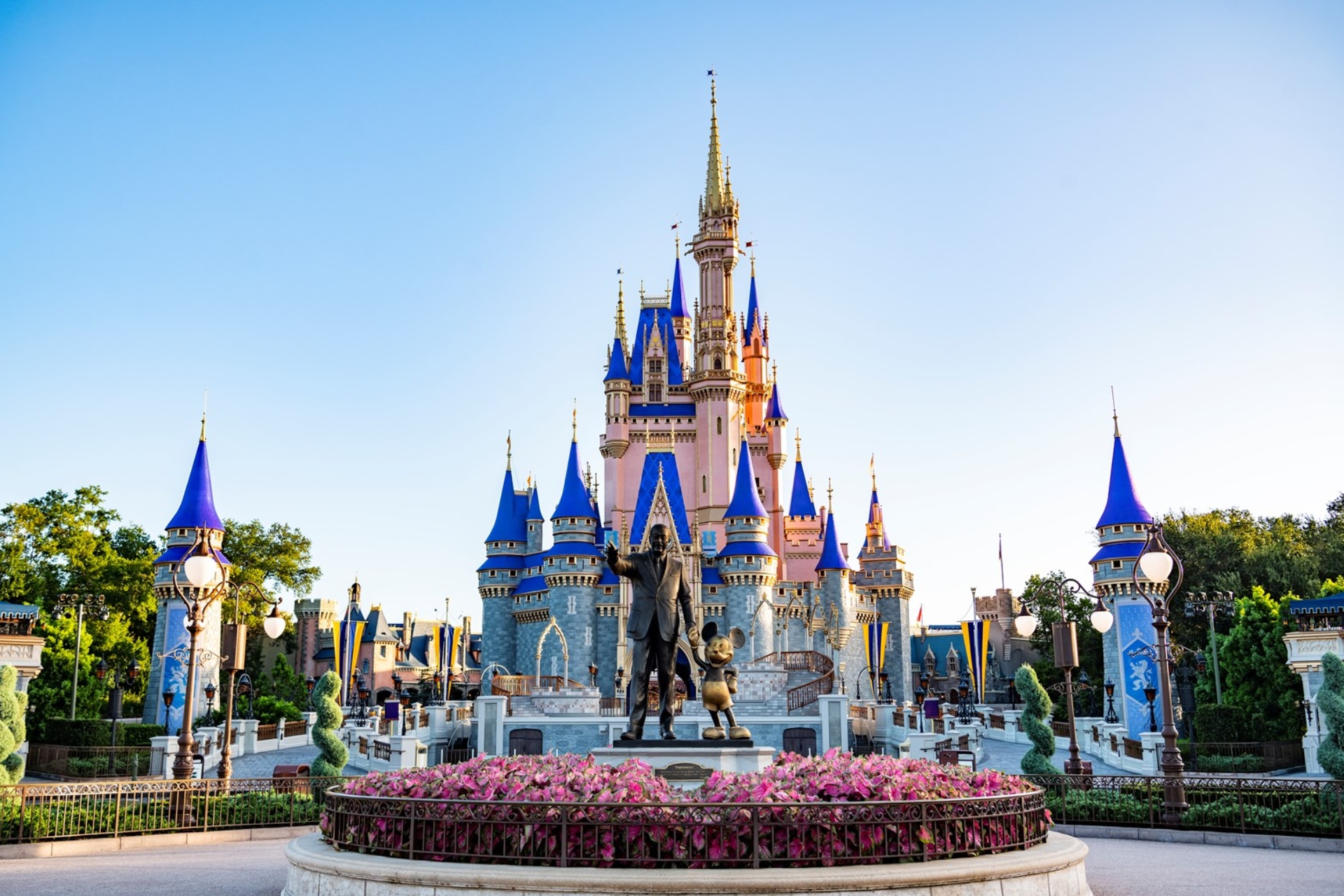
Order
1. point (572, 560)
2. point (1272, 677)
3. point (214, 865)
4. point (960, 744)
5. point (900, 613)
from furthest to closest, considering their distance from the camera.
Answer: point (900, 613)
point (572, 560)
point (1272, 677)
point (960, 744)
point (214, 865)

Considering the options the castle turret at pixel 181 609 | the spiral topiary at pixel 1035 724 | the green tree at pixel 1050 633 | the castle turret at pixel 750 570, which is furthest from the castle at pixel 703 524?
the spiral topiary at pixel 1035 724

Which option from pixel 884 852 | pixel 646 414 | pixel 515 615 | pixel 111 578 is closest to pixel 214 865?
pixel 884 852

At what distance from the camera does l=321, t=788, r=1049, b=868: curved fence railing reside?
8.12 meters

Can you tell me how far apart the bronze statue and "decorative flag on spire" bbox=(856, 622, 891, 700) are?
4769 centimetres

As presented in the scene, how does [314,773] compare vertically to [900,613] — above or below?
below

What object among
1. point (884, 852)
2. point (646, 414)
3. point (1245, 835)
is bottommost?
point (1245, 835)

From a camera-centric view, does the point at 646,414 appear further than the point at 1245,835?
Yes

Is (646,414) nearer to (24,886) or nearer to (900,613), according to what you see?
(900,613)

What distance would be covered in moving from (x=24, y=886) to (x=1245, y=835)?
14681 millimetres

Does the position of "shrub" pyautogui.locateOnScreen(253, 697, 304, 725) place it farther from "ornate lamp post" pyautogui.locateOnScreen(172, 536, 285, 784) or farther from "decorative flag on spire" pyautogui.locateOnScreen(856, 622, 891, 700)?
"decorative flag on spire" pyautogui.locateOnScreen(856, 622, 891, 700)

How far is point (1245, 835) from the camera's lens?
48.4 ft

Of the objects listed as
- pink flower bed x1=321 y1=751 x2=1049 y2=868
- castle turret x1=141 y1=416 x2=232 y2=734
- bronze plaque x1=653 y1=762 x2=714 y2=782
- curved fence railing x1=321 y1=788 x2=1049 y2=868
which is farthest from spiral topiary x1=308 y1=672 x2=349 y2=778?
castle turret x1=141 y1=416 x2=232 y2=734

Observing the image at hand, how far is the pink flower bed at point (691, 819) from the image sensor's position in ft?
26.7

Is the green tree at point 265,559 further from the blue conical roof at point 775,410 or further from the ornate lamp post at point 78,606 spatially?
the blue conical roof at point 775,410
